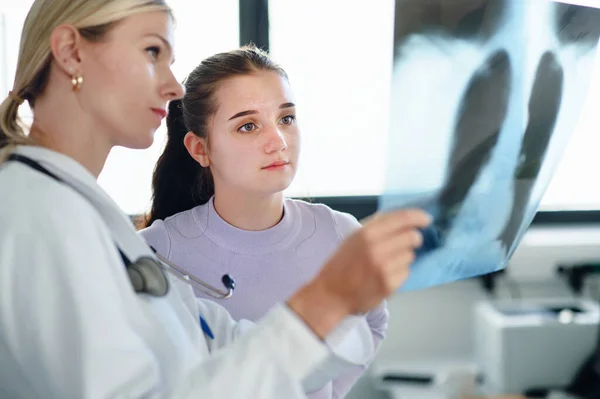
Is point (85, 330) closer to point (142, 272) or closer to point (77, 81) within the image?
point (142, 272)

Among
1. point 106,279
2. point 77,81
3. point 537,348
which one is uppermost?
point 77,81

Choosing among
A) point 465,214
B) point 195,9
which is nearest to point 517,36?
point 465,214

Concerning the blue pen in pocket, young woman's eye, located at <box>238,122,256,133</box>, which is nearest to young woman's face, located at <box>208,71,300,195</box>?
young woman's eye, located at <box>238,122,256,133</box>

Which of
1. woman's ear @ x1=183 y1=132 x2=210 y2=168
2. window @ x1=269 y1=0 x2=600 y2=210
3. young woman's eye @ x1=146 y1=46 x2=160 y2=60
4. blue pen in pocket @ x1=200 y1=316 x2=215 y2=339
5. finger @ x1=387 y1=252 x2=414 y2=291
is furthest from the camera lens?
window @ x1=269 y1=0 x2=600 y2=210

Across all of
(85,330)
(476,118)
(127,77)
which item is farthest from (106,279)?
(476,118)

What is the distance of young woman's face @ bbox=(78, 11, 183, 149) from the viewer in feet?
2.78

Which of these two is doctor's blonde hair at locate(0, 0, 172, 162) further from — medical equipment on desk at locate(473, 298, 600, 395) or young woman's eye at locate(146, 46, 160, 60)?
medical equipment on desk at locate(473, 298, 600, 395)

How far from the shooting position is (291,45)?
2.47 meters

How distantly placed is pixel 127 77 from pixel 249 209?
0.47 metres

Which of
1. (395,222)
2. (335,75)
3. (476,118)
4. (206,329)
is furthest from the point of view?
(335,75)

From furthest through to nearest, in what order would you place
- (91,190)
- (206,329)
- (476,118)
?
(206,329)
(476,118)
(91,190)

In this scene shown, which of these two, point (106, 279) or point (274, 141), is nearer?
point (106, 279)

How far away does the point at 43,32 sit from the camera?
870 millimetres

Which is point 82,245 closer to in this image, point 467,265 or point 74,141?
point 74,141
